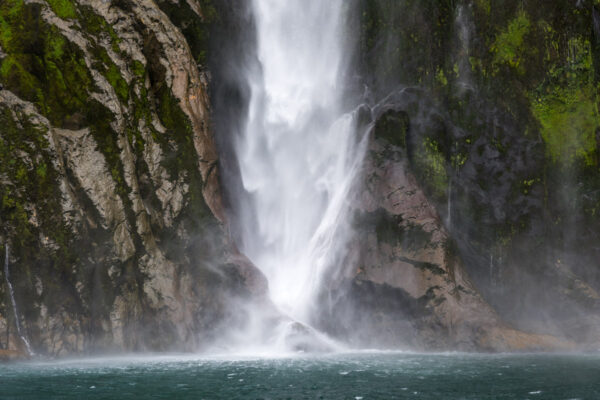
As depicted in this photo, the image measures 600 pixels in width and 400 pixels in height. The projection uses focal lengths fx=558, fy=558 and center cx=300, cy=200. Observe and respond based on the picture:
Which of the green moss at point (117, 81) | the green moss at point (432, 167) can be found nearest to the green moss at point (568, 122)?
the green moss at point (432, 167)

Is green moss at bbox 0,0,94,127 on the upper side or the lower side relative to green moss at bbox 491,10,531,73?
lower

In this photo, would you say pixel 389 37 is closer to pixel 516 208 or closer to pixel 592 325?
pixel 516 208

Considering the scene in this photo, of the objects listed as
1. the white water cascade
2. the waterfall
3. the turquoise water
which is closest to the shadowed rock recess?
the waterfall

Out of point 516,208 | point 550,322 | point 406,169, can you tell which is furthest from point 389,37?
point 550,322

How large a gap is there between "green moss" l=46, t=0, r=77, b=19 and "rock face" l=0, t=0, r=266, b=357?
2.4 inches

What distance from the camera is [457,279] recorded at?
29.3 m

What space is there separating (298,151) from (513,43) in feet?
46.6

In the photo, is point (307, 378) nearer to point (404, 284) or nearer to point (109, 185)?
point (404, 284)

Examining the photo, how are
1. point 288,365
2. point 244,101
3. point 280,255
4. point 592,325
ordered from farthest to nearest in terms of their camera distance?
point 244,101 < point 280,255 < point 592,325 < point 288,365

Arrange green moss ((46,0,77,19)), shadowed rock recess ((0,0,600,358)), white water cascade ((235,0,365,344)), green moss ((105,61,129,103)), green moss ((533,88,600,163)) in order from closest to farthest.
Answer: shadowed rock recess ((0,0,600,358)) < green moss ((46,0,77,19)) < green moss ((105,61,129,103)) < green moss ((533,88,600,163)) < white water cascade ((235,0,365,344))

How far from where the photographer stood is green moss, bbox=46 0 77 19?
2581 cm

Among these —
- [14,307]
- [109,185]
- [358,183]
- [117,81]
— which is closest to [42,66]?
[117,81]

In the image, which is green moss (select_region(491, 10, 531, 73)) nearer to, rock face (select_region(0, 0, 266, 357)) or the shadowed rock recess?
the shadowed rock recess

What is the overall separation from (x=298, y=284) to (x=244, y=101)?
1207 cm
